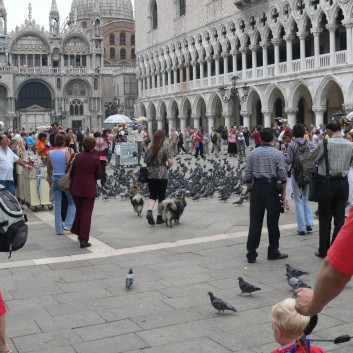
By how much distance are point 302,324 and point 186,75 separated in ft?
142

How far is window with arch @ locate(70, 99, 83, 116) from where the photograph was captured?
2389 inches

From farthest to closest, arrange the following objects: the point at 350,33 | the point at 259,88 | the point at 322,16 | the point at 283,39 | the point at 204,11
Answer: the point at 204,11
the point at 259,88
the point at 283,39
the point at 322,16
the point at 350,33

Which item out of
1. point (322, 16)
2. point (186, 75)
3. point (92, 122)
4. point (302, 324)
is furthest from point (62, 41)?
point (302, 324)

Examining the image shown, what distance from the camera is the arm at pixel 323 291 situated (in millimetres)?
2062

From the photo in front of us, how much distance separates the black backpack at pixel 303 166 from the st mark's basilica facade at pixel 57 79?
2010 inches

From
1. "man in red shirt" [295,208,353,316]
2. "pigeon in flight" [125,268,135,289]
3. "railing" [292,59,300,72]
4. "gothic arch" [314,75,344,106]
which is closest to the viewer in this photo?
"man in red shirt" [295,208,353,316]

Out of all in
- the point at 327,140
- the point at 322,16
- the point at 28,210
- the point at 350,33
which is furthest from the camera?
the point at 322,16

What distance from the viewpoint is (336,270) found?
6.73 feet

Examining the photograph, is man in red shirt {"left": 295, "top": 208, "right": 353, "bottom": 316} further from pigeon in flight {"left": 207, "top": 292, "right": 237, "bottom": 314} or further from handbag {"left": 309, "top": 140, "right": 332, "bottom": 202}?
handbag {"left": 309, "top": 140, "right": 332, "bottom": 202}

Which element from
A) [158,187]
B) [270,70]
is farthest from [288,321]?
[270,70]

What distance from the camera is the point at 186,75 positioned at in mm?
44938

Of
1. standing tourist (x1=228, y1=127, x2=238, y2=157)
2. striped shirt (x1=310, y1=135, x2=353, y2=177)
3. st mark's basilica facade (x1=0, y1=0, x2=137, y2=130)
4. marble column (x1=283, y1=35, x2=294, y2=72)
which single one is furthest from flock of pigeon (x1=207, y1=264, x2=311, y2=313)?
st mark's basilica facade (x1=0, y1=0, x2=137, y2=130)

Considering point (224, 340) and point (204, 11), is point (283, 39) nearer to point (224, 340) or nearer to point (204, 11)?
point (204, 11)

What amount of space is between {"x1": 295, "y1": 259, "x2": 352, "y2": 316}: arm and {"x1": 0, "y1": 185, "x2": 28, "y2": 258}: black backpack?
2222 millimetres
